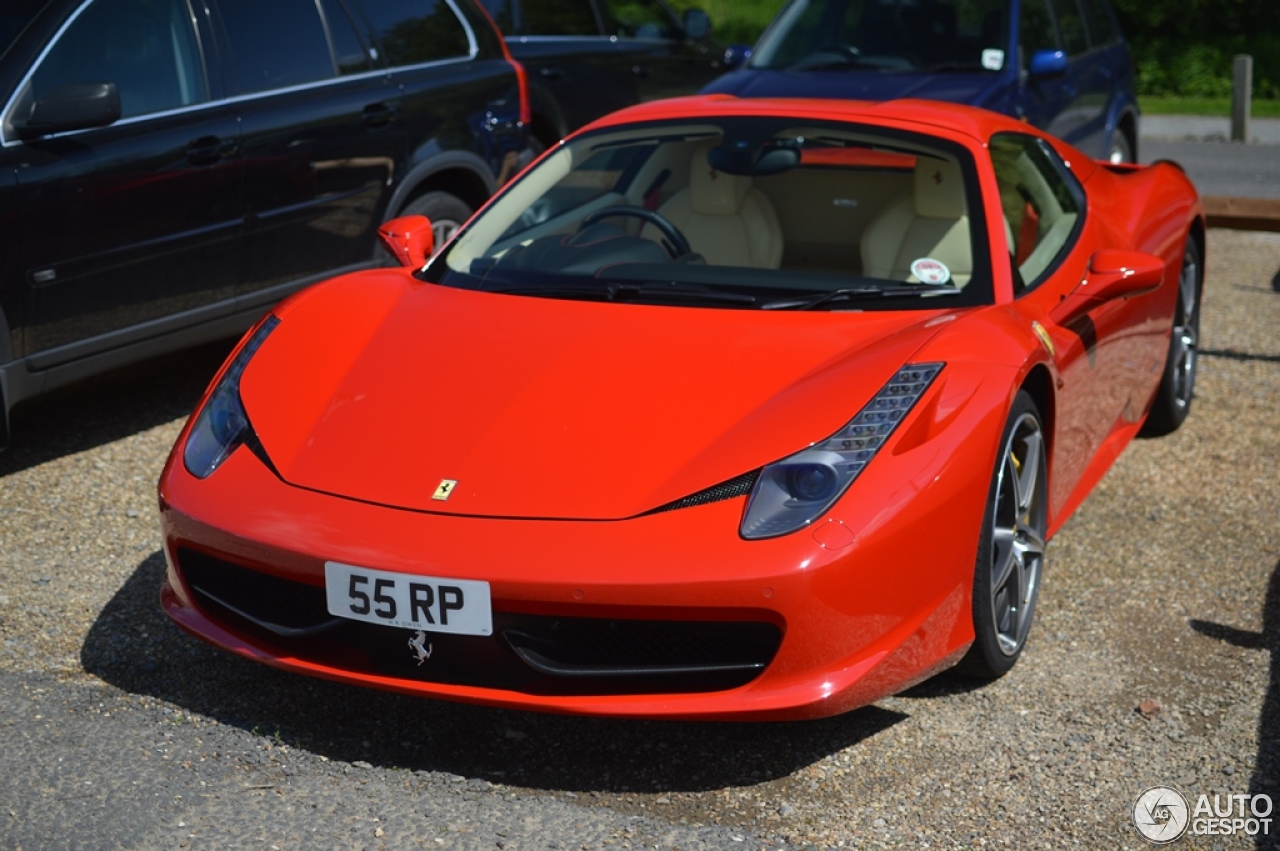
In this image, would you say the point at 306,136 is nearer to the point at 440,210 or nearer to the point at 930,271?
the point at 440,210

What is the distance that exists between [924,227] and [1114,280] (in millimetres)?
574

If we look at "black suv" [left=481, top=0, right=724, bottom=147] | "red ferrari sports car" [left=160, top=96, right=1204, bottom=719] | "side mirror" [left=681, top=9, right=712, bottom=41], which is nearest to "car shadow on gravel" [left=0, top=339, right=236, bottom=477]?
"red ferrari sports car" [left=160, top=96, right=1204, bottom=719]

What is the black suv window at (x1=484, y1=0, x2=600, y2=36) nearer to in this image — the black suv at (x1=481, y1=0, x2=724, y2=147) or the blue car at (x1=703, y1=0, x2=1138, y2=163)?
the black suv at (x1=481, y1=0, x2=724, y2=147)

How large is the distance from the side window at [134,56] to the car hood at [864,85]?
3.10 m

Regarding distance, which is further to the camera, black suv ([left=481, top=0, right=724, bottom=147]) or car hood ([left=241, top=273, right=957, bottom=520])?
black suv ([left=481, top=0, right=724, bottom=147])

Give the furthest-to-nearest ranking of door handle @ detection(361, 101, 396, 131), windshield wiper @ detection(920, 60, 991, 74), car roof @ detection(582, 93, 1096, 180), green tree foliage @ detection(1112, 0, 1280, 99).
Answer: green tree foliage @ detection(1112, 0, 1280, 99) → windshield wiper @ detection(920, 60, 991, 74) → door handle @ detection(361, 101, 396, 131) → car roof @ detection(582, 93, 1096, 180)

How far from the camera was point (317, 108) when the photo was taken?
630 centimetres

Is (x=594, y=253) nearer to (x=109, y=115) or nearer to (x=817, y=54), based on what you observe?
(x=109, y=115)

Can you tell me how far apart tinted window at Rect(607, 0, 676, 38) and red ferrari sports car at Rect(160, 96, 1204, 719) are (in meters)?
5.11

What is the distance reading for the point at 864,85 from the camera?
8031mm

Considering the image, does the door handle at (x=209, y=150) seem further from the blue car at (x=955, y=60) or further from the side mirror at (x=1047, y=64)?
the side mirror at (x=1047, y=64)

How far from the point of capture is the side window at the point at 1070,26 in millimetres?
8820

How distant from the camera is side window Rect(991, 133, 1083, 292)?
4.46 meters

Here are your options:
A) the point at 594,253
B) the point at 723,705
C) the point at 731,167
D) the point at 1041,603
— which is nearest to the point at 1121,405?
the point at 1041,603
